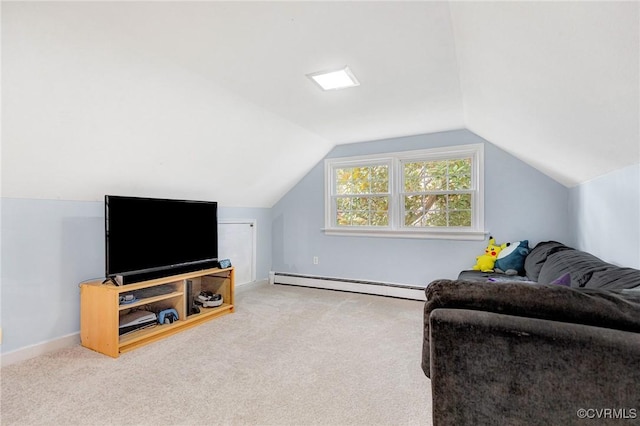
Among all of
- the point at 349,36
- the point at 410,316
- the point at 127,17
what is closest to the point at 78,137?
the point at 127,17

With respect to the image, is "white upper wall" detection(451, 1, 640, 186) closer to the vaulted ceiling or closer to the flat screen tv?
the vaulted ceiling

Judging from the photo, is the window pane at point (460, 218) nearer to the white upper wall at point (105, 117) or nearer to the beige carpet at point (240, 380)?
the beige carpet at point (240, 380)

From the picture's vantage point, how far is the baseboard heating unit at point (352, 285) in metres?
4.02

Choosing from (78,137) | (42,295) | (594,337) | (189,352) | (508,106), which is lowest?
(189,352)

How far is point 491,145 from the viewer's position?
3689mm

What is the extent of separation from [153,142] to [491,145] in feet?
11.9

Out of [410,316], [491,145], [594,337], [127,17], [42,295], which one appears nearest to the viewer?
[594,337]

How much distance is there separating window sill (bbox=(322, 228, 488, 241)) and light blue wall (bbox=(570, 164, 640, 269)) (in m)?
1.03

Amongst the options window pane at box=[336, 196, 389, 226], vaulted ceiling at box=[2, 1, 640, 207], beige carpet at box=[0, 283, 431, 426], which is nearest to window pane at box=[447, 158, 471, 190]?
vaulted ceiling at box=[2, 1, 640, 207]

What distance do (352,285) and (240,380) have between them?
2532 mm

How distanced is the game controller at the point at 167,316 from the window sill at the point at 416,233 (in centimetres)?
236

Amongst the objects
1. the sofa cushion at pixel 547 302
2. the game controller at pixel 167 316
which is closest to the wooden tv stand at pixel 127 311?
the game controller at pixel 167 316

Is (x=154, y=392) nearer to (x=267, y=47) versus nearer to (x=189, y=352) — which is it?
(x=189, y=352)

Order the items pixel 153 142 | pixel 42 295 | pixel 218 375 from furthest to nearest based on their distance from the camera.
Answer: pixel 153 142
pixel 42 295
pixel 218 375
